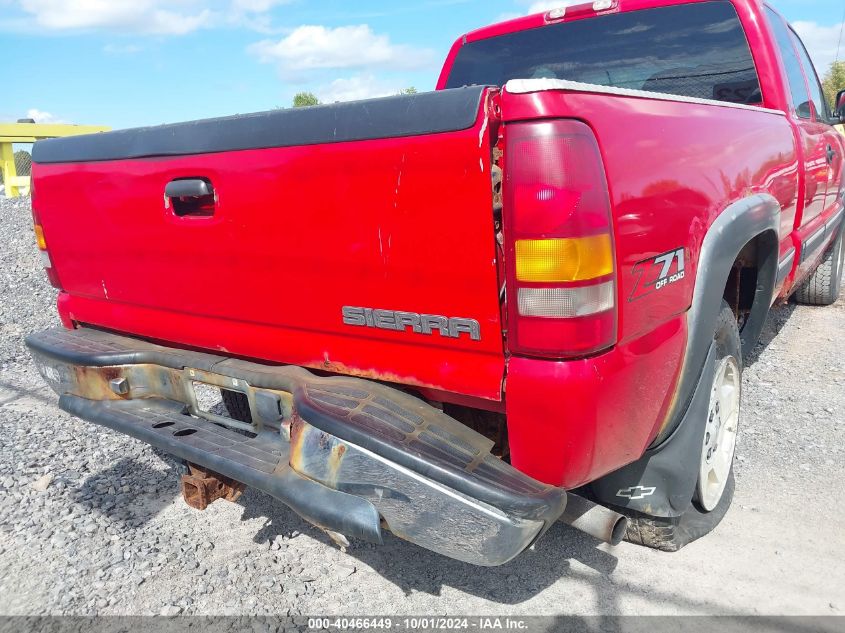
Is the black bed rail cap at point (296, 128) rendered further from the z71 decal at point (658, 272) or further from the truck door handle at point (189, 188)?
the z71 decal at point (658, 272)

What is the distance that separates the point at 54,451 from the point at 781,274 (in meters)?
3.68

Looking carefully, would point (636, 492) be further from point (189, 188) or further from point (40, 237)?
point (40, 237)

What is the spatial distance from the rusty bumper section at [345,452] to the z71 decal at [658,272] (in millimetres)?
569

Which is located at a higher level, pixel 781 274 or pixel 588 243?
pixel 588 243

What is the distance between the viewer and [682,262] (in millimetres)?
1896

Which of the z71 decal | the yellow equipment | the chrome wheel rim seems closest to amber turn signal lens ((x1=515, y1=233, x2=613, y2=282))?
the z71 decal

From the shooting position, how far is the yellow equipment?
11.8 metres

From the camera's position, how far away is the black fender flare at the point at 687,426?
6.63 ft

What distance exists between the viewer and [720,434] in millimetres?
2574

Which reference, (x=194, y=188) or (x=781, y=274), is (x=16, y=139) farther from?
(x=781, y=274)

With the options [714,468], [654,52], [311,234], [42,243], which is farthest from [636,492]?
[42,243]

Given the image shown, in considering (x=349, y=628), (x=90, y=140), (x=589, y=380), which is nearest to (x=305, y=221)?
(x=589, y=380)

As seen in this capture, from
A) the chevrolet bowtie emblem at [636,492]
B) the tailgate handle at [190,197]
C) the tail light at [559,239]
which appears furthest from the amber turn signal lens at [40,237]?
the chevrolet bowtie emblem at [636,492]

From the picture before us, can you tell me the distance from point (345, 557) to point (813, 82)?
399cm
